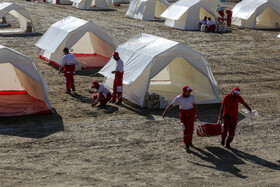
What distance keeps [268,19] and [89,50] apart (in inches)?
552

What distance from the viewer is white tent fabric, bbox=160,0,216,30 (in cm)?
2847

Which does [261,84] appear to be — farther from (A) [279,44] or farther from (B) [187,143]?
(A) [279,44]

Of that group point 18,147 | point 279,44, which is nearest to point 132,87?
point 18,147

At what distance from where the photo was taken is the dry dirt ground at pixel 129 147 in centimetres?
942

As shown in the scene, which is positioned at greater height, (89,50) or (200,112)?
Answer: (89,50)

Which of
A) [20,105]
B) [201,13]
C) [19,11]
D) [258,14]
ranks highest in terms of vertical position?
[258,14]

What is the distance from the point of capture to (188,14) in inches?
1121

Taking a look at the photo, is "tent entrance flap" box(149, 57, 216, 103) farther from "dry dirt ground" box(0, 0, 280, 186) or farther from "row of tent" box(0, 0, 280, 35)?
"row of tent" box(0, 0, 280, 35)

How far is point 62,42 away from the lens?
1842 cm

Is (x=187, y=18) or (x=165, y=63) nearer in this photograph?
(x=165, y=63)

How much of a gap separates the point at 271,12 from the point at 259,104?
659 inches

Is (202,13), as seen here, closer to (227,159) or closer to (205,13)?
(205,13)

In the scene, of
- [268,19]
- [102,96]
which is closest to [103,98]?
[102,96]

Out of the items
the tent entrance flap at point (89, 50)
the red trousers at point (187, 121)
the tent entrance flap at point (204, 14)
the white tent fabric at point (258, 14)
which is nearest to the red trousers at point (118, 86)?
the red trousers at point (187, 121)
